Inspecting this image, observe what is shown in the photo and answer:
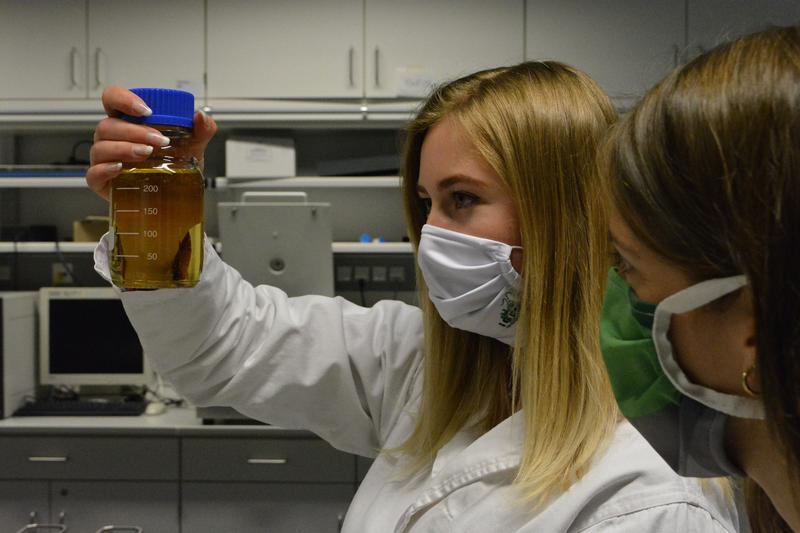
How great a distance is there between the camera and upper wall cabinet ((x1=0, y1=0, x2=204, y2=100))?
9.25 feet

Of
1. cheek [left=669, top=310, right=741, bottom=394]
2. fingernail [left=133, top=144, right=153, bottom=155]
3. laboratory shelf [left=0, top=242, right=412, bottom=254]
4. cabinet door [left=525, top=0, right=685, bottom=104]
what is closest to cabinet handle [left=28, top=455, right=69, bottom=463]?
laboratory shelf [left=0, top=242, right=412, bottom=254]

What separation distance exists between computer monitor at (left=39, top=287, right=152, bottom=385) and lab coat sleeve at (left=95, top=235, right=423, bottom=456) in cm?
175

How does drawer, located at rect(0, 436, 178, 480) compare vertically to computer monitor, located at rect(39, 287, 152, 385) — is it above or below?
below

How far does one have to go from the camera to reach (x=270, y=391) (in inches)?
43.5

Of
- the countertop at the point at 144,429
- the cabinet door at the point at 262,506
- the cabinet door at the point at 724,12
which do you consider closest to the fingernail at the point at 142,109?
the countertop at the point at 144,429

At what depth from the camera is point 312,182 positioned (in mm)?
2750

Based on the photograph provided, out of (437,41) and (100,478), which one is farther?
(437,41)

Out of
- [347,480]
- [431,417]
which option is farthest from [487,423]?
[347,480]

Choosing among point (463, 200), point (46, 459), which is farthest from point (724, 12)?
point (46, 459)

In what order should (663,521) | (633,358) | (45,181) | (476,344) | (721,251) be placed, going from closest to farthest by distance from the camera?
(721,251) < (633,358) < (663,521) < (476,344) < (45,181)

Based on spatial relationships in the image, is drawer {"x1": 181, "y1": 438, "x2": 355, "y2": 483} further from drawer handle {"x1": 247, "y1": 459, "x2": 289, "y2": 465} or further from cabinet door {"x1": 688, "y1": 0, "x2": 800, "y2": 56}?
cabinet door {"x1": 688, "y1": 0, "x2": 800, "y2": 56}

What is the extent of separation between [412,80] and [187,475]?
1.67 meters

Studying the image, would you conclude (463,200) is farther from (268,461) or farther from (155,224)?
(268,461)

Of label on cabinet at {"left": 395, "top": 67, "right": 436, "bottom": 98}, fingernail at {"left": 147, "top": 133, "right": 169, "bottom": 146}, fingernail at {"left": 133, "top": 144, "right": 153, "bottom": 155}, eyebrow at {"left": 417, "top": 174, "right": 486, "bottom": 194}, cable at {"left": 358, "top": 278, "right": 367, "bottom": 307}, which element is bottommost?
cable at {"left": 358, "top": 278, "right": 367, "bottom": 307}
